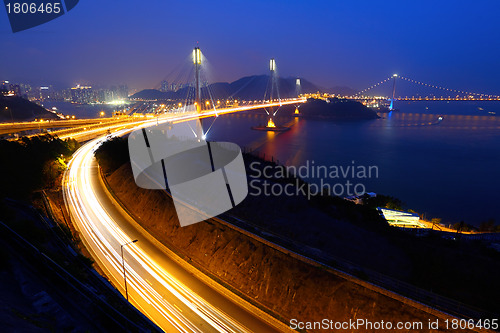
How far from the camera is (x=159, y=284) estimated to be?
4441mm

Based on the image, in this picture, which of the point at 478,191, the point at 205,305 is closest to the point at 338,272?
the point at 205,305

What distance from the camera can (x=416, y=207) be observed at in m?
11.7

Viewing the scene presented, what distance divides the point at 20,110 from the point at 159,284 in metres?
29.4

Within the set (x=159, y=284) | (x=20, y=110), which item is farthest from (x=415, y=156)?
(x=20, y=110)

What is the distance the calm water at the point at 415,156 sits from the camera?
1234cm

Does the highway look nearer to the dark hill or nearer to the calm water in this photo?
the calm water

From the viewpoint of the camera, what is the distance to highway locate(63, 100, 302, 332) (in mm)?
3855

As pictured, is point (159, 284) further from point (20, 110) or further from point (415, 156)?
point (20, 110)

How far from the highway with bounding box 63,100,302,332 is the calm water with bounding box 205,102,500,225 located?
32.3 ft

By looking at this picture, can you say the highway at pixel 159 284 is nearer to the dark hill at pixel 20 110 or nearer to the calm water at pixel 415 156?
the calm water at pixel 415 156

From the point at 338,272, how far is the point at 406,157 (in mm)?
18420

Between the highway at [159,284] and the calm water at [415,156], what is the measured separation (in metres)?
9.85

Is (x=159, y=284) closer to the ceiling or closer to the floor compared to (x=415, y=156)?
closer to the ceiling

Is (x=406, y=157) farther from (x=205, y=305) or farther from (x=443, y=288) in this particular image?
(x=205, y=305)
